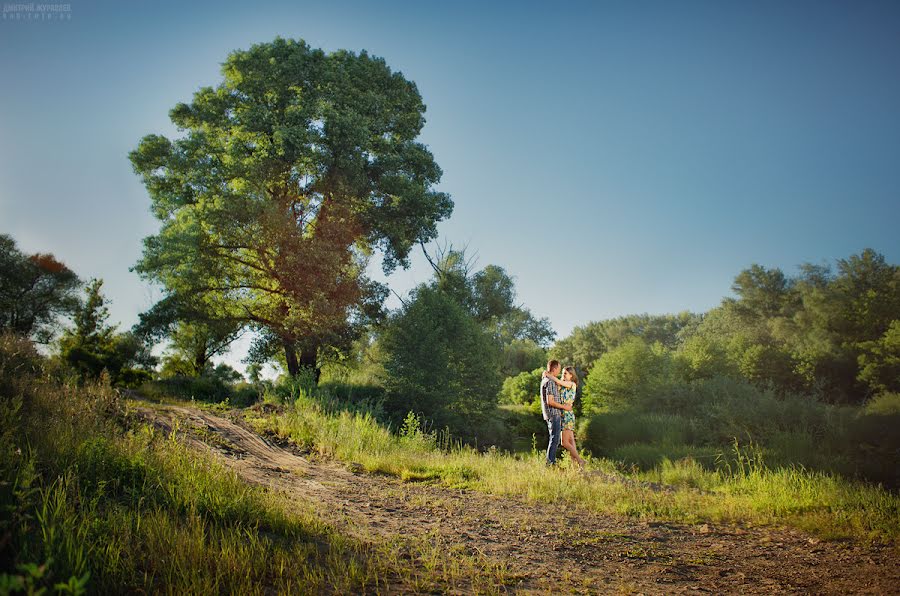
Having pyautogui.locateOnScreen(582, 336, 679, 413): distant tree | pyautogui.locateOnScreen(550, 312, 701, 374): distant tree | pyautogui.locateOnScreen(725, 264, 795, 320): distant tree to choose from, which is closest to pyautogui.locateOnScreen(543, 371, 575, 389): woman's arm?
pyautogui.locateOnScreen(582, 336, 679, 413): distant tree

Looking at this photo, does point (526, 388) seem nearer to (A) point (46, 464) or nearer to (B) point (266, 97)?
(B) point (266, 97)

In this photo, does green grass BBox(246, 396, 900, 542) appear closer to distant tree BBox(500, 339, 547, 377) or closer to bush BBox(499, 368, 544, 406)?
bush BBox(499, 368, 544, 406)

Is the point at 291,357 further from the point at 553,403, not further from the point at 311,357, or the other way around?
the point at 553,403

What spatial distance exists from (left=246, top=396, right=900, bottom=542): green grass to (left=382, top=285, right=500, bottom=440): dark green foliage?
1172 cm

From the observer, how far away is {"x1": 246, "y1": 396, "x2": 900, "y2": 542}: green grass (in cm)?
670

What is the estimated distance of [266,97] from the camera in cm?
2353

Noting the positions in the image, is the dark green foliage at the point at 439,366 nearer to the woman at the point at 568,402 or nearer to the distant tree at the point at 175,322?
the distant tree at the point at 175,322

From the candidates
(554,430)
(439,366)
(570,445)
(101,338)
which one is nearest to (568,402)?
(554,430)

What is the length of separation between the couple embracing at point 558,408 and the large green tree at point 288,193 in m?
14.2

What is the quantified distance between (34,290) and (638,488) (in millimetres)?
44359

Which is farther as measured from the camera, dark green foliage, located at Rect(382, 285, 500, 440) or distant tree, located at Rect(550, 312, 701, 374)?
distant tree, located at Rect(550, 312, 701, 374)

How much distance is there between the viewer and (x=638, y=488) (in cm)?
828

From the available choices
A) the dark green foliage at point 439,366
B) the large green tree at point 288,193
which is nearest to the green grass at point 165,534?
the large green tree at point 288,193

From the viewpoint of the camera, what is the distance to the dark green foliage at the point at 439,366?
24.1 metres
